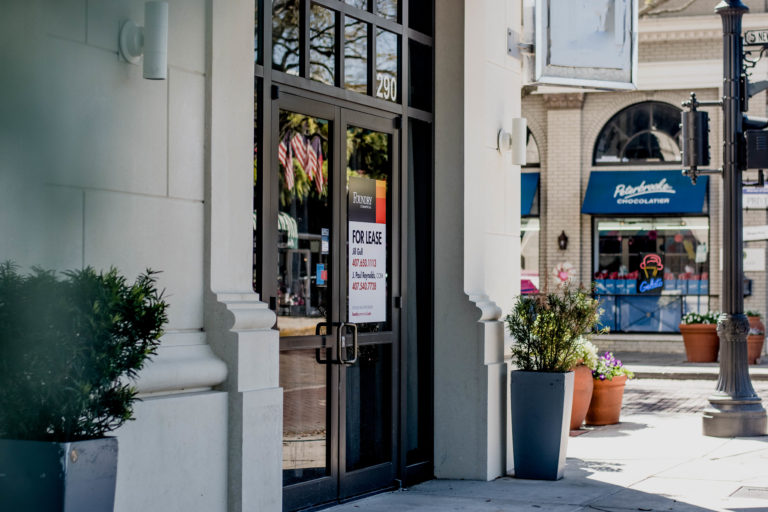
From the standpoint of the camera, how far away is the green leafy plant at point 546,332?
9.03 m

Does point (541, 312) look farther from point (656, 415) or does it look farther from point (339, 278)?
point (656, 415)

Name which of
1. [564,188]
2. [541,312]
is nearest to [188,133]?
[541,312]

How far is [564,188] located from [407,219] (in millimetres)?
16546

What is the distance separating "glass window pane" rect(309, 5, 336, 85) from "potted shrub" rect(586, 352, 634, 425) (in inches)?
231

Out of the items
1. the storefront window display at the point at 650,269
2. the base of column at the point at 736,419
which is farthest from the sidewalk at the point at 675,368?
the base of column at the point at 736,419

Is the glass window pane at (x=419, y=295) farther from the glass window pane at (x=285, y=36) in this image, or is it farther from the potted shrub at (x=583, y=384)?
the potted shrub at (x=583, y=384)

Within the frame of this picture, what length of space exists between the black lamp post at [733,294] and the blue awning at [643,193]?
40.3 feet

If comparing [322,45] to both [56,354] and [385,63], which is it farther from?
[56,354]

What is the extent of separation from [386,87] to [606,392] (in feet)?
17.6

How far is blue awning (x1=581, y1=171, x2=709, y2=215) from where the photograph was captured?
2405 centimetres

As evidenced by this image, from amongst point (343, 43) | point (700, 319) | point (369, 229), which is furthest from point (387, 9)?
point (700, 319)

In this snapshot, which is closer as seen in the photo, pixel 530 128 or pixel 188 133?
pixel 188 133

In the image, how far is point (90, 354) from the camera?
4.13 metres

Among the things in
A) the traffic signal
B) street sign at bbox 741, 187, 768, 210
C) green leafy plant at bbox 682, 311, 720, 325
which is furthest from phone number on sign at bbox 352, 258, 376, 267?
street sign at bbox 741, 187, 768, 210
